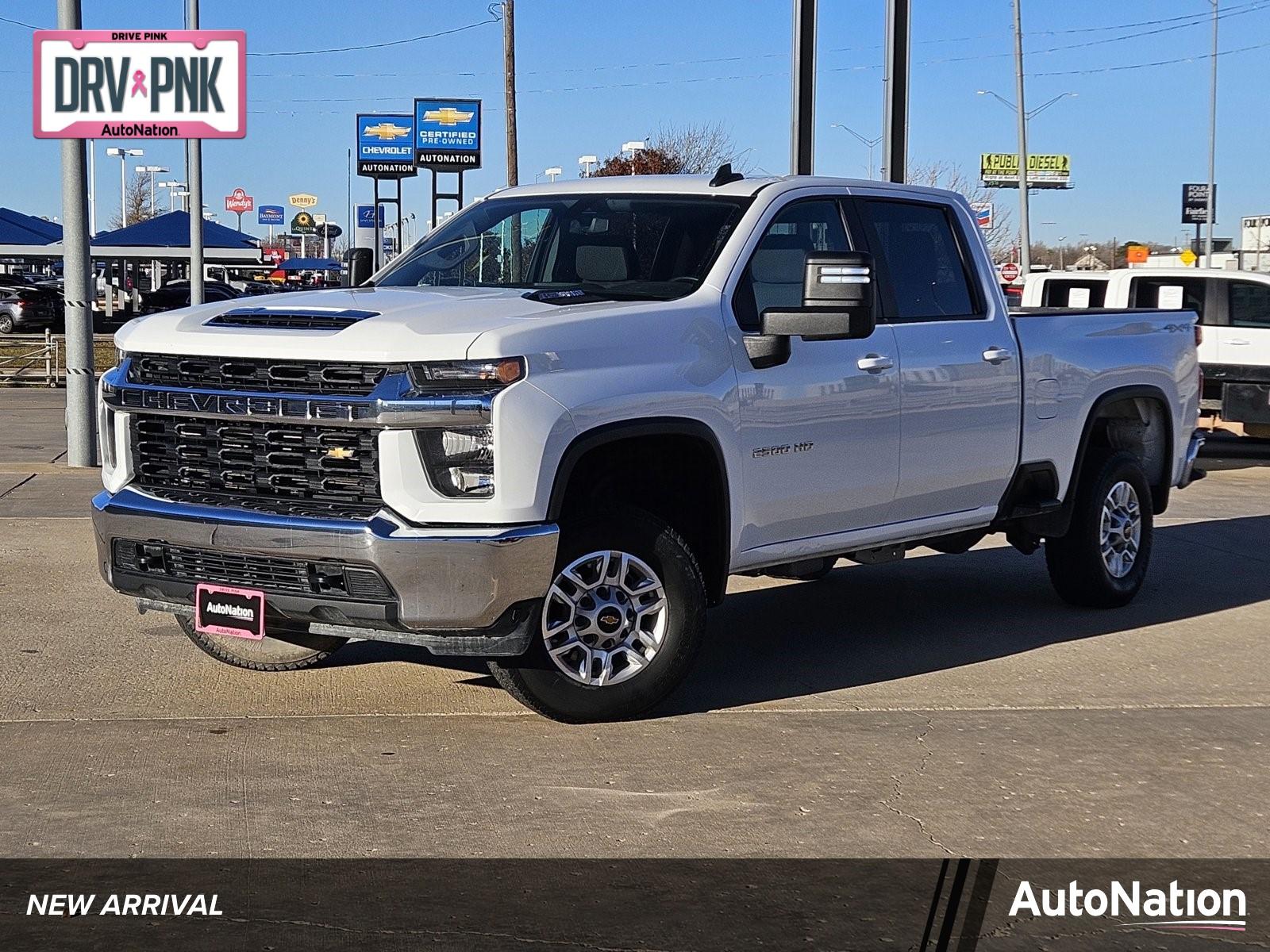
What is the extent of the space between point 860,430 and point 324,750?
259 cm

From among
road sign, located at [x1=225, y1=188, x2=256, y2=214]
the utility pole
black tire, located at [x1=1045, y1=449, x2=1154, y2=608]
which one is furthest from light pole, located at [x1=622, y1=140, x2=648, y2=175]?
road sign, located at [x1=225, y1=188, x2=256, y2=214]

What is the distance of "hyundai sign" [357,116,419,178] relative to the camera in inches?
2756

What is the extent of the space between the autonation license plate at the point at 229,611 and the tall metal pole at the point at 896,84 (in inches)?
489

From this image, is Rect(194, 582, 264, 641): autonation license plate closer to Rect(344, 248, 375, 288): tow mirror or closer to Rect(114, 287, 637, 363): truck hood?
Rect(114, 287, 637, 363): truck hood

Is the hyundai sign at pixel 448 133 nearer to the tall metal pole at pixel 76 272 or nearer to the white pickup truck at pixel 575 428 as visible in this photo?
the tall metal pole at pixel 76 272

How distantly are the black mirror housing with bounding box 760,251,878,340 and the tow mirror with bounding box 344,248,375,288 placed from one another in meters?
2.59

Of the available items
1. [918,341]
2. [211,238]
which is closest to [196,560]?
[918,341]

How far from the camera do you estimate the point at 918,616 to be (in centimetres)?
873

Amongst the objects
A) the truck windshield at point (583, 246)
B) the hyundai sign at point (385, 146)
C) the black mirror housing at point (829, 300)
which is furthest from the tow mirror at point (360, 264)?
the hyundai sign at point (385, 146)

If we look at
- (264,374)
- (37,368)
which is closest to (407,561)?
(264,374)

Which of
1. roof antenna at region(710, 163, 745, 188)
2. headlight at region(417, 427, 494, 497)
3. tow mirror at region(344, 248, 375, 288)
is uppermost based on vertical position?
roof antenna at region(710, 163, 745, 188)

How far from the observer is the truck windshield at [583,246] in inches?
267

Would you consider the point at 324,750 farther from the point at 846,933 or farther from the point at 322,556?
the point at 846,933

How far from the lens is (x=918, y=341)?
7336mm
